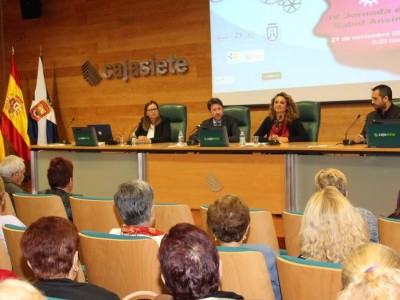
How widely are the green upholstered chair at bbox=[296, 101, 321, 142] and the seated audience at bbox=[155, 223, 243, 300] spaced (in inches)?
174

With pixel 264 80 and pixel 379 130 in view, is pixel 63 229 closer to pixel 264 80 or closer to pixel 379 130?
pixel 379 130

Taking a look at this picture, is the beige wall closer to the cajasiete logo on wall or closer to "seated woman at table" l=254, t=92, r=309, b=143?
the cajasiete logo on wall

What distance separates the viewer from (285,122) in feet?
19.4

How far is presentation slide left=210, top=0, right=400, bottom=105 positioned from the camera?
6.15m

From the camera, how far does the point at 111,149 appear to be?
5.73 meters

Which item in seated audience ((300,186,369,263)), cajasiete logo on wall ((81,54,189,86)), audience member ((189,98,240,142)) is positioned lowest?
seated audience ((300,186,369,263))

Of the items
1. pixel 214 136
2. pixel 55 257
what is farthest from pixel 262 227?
pixel 214 136

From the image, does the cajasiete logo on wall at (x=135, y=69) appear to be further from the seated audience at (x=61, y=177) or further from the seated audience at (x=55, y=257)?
the seated audience at (x=55, y=257)

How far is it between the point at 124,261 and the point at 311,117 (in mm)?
4060

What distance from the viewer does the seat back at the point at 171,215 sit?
318 centimetres

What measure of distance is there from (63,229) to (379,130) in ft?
10.2

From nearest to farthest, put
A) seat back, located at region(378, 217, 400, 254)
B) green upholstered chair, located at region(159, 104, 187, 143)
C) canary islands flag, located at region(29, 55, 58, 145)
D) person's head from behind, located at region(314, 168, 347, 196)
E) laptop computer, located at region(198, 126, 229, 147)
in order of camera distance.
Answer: seat back, located at region(378, 217, 400, 254) < person's head from behind, located at region(314, 168, 347, 196) < laptop computer, located at region(198, 126, 229, 147) < green upholstered chair, located at region(159, 104, 187, 143) < canary islands flag, located at region(29, 55, 58, 145)

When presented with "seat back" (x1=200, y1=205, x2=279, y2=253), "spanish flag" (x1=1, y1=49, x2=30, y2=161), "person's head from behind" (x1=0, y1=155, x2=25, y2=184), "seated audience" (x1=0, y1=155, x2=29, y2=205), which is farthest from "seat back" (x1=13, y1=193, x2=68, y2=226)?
"spanish flag" (x1=1, y1=49, x2=30, y2=161)

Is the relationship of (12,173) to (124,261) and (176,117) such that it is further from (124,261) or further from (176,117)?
(176,117)
